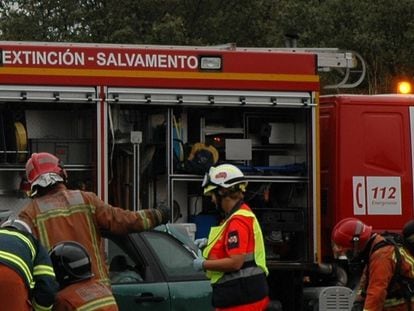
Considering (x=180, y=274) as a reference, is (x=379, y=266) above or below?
above

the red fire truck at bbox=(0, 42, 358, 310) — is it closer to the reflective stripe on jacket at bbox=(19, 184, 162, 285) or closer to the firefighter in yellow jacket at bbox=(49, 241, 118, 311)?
the reflective stripe on jacket at bbox=(19, 184, 162, 285)

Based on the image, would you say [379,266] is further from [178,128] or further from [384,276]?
[178,128]

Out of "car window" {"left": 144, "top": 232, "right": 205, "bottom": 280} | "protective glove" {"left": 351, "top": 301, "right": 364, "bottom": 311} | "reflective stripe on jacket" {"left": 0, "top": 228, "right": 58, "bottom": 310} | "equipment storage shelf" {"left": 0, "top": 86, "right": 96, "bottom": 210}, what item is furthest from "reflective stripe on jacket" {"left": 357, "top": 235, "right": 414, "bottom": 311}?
"equipment storage shelf" {"left": 0, "top": 86, "right": 96, "bottom": 210}

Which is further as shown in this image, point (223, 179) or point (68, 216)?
point (223, 179)

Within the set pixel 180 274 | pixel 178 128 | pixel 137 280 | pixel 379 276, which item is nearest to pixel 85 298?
pixel 137 280

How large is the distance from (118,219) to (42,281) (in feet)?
5.23

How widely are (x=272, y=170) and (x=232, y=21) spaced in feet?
57.3

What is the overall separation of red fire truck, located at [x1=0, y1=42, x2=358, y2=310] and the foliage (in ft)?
43.7

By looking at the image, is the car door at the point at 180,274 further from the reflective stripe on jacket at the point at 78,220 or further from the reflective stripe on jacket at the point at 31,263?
the reflective stripe on jacket at the point at 31,263

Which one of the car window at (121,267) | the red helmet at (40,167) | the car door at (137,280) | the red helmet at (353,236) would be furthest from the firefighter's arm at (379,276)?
the red helmet at (40,167)

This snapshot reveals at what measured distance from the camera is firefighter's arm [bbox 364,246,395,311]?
623 centimetres

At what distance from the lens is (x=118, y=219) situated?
19.5 feet

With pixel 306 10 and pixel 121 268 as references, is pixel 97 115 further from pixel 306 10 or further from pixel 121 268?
pixel 306 10

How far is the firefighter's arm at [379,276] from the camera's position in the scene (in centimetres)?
623
